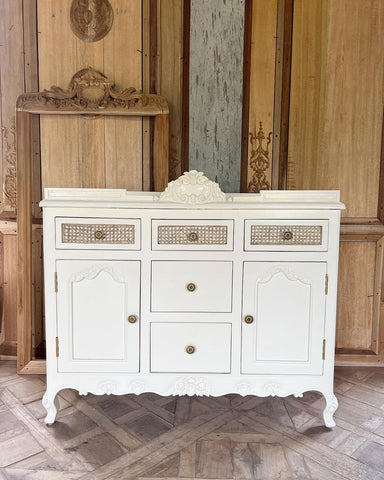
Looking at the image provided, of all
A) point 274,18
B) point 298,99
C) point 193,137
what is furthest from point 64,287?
point 274,18

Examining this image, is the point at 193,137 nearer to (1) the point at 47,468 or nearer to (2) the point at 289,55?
(2) the point at 289,55

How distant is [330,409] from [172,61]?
2.06 m

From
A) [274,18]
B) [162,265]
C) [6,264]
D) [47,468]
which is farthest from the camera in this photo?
[6,264]

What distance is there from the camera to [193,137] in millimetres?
2439

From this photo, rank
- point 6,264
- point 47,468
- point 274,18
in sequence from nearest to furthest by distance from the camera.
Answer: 1. point 47,468
2. point 274,18
3. point 6,264

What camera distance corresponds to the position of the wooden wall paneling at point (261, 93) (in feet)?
7.71

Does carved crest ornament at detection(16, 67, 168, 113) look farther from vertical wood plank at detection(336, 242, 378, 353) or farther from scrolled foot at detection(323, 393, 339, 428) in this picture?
scrolled foot at detection(323, 393, 339, 428)

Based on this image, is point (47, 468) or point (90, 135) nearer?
point (47, 468)

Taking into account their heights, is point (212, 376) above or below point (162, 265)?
below

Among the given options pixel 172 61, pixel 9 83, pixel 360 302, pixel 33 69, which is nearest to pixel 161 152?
pixel 172 61

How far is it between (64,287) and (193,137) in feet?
3.95

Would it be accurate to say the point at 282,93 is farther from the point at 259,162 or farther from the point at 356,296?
the point at 356,296

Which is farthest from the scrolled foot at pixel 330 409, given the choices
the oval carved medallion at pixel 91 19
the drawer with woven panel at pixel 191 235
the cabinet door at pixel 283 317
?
the oval carved medallion at pixel 91 19

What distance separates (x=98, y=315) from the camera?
71.4 inches
